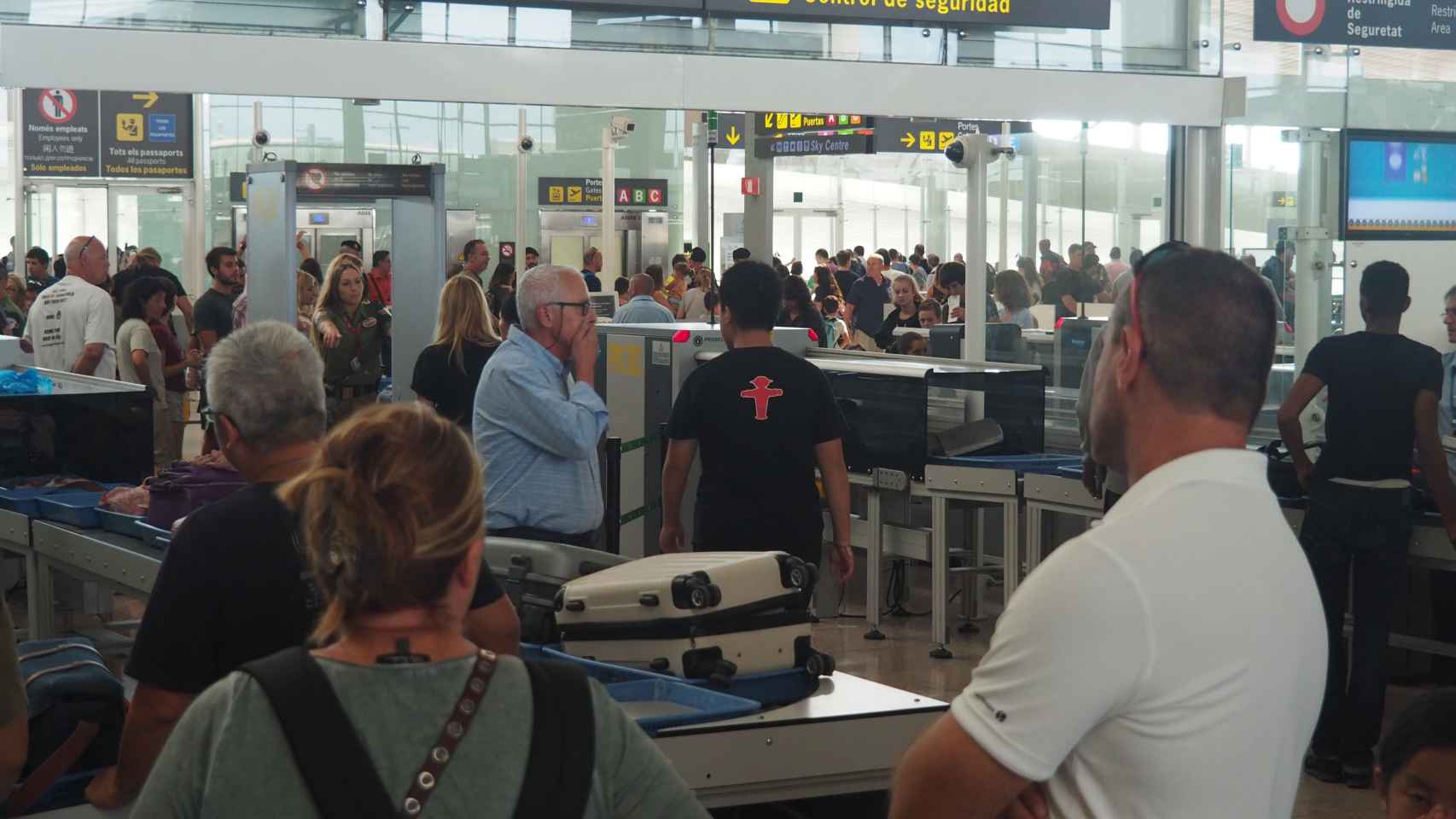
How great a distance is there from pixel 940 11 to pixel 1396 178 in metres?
2.24

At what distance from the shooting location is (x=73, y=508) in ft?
17.3

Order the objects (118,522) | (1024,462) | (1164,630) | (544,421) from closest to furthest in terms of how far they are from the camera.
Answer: (1164,630) → (544,421) → (118,522) → (1024,462)

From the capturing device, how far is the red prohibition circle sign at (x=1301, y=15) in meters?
8.29

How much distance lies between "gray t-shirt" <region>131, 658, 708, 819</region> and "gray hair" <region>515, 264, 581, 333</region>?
306 centimetres

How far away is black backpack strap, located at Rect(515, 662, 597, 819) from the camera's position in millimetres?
1594

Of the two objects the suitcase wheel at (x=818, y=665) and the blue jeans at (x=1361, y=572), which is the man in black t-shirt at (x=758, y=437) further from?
the blue jeans at (x=1361, y=572)

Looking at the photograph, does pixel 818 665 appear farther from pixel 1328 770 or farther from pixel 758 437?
pixel 1328 770

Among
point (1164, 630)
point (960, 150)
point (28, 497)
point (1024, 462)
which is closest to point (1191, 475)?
point (1164, 630)

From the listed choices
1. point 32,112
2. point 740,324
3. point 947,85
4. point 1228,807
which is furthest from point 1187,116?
point 32,112

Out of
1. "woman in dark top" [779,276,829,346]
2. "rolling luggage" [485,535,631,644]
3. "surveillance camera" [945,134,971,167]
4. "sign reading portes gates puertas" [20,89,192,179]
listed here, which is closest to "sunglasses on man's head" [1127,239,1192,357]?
"rolling luggage" [485,535,631,644]

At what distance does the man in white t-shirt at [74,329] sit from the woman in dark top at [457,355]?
304cm

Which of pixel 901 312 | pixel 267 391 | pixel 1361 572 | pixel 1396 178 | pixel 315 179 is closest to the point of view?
pixel 267 391

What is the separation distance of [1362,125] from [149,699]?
295 inches

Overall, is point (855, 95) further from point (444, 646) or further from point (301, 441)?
point (444, 646)
